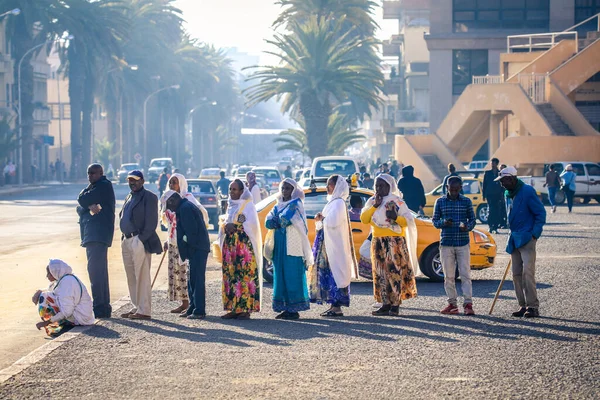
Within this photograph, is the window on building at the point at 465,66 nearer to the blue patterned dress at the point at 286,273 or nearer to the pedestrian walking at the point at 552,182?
the pedestrian walking at the point at 552,182

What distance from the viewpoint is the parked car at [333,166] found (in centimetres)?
3350

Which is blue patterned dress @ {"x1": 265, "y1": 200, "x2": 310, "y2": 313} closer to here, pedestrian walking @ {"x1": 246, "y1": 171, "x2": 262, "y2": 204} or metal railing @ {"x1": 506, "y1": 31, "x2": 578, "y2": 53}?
pedestrian walking @ {"x1": 246, "y1": 171, "x2": 262, "y2": 204}

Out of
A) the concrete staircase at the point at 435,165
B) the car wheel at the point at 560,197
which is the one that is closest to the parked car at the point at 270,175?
the concrete staircase at the point at 435,165

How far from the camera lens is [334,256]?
491 inches

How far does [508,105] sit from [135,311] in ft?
114

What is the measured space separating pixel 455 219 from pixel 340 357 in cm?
333

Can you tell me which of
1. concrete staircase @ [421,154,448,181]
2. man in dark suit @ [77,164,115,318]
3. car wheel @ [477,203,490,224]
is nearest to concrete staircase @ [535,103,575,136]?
concrete staircase @ [421,154,448,181]

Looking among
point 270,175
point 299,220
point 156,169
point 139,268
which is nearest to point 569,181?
point 270,175

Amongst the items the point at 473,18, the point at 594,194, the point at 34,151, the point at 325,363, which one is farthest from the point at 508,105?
the point at 34,151

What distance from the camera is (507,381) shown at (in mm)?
8469

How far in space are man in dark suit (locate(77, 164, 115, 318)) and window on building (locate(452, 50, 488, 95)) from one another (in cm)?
5091

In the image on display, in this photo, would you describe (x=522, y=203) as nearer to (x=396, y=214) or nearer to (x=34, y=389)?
(x=396, y=214)

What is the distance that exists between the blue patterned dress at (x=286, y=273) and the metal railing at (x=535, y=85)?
34196mm

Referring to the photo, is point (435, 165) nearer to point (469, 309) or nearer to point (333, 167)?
point (333, 167)
